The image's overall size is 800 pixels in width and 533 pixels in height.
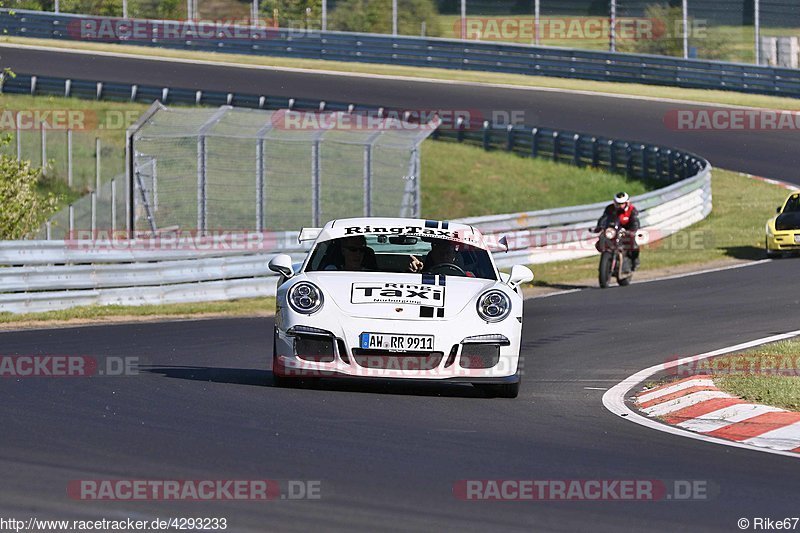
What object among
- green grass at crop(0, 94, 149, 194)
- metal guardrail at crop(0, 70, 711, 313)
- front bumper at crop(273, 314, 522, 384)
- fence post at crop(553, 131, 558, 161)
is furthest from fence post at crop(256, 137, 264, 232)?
fence post at crop(553, 131, 558, 161)

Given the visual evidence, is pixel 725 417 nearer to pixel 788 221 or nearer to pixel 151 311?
pixel 151 311

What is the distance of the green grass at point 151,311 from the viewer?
17.0m

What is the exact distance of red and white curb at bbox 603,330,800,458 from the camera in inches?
331

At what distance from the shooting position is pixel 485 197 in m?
32.6

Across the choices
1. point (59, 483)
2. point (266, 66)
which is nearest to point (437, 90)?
point (266, 66)

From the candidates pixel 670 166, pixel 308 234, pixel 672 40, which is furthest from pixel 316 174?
pixel 672 40

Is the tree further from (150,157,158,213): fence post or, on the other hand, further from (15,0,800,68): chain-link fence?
(150,157,158,213): fence post

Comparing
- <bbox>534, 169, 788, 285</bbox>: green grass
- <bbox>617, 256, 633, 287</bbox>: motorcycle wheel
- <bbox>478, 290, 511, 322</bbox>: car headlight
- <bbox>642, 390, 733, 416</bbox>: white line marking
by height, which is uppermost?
<bbox>478, 290, 511, 322</bbox>: car headlight

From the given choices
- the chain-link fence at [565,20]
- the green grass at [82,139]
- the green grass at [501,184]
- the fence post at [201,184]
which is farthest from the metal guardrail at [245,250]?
the chain-link fence at [565,20]

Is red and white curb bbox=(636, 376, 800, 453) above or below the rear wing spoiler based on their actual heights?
below

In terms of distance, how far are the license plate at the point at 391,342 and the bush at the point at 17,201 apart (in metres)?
12.5

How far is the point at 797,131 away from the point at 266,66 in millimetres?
18495

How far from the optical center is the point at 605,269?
2058cm

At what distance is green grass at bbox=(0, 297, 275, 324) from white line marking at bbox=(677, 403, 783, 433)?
31.0 ft
